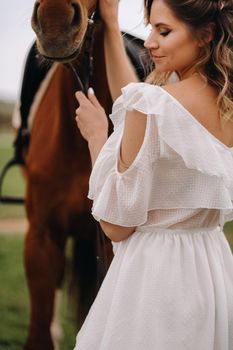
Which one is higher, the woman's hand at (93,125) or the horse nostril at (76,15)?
the horse nostril at (76,15)

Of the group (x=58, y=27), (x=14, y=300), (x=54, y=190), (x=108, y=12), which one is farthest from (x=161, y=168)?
(x=14, y=300)

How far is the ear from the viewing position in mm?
1636

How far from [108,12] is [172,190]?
80 centimetres

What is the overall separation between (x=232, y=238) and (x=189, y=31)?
19.5 feet

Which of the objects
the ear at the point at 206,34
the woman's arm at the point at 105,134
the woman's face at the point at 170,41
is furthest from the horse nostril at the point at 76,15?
the ear at the point at 206,34

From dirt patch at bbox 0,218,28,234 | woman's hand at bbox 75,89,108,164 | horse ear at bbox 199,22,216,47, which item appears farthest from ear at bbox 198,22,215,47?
dirt patch at bbox 0,218,28,234

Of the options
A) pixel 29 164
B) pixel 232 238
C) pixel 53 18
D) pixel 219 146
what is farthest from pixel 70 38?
pixel 232 238

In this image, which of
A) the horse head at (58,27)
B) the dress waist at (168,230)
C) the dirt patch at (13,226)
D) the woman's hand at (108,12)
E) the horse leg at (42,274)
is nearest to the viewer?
the dress waist at (168,230)

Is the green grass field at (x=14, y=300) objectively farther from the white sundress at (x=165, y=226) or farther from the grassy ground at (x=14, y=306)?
the white sundress at (x=165, y=226)

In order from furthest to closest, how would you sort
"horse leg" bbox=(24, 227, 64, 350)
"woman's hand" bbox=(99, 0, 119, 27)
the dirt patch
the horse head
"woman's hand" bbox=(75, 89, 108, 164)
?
the dirt patch < "horse leg" bbox=(24, 227, 64, 350) < "woman's hand" bbox=(99, 0, 119, 27) < the horse head < "woman's hand" bbox=(75, 89, 108, 164)

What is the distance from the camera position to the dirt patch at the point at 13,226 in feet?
26.3

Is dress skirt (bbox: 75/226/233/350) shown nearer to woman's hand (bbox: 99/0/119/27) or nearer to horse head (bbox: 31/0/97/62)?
horse head (bbox: 31/0/97/62)

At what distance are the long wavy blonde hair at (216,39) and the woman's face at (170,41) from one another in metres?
0.02

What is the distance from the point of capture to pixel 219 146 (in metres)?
1.60
